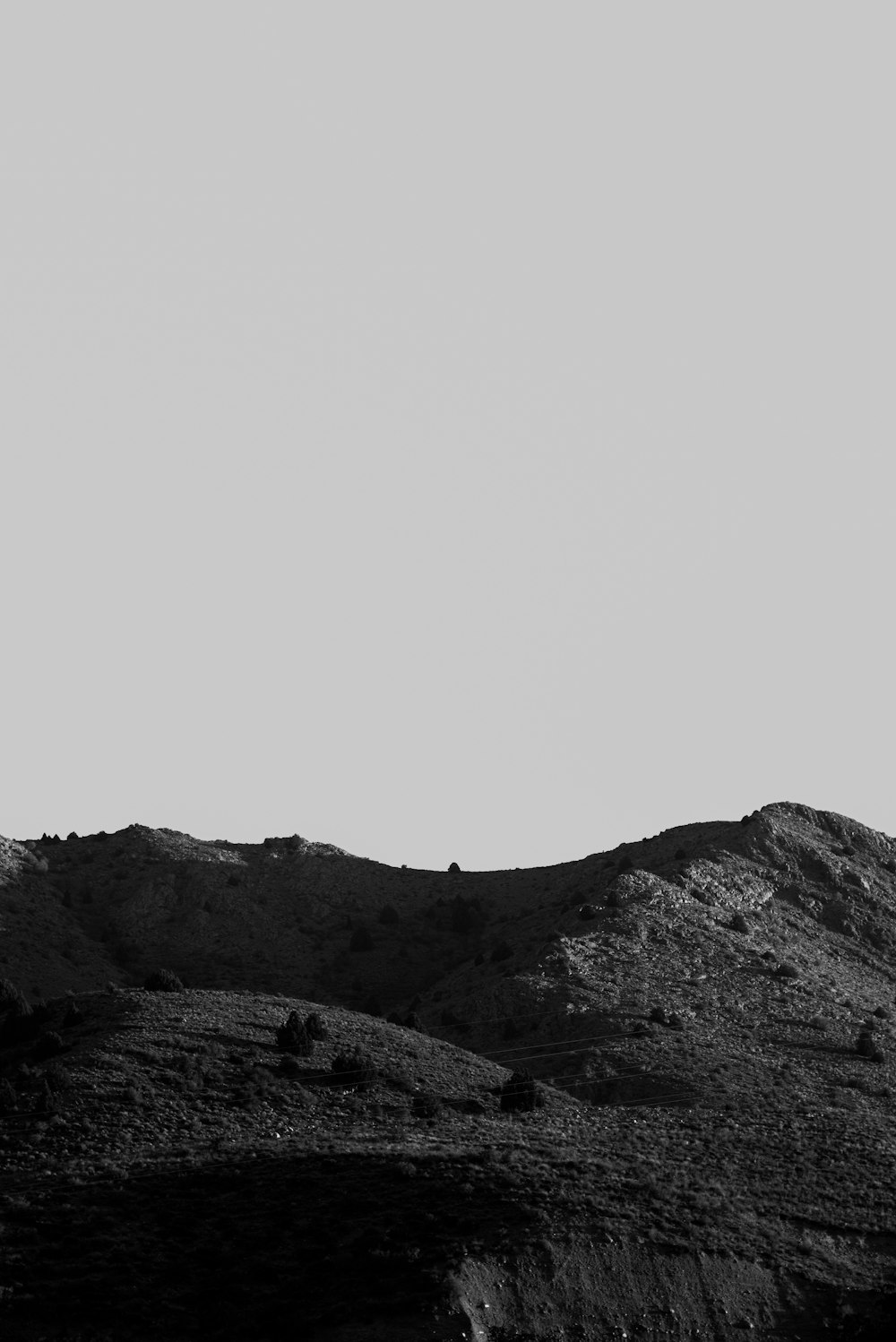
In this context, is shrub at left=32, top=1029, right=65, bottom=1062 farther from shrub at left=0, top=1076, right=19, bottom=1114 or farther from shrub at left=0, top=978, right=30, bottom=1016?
shrub at left=0, top=978, right=30, bottom=1016

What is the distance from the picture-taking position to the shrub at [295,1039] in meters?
79.6

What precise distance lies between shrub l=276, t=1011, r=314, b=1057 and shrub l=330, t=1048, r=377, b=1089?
5.19 feet

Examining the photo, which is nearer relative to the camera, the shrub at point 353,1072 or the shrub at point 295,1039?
the shrub at point 353,1072

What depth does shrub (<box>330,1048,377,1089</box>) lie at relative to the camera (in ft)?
253

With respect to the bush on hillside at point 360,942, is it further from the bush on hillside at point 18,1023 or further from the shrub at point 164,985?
the bush on hillside at point 18,1023

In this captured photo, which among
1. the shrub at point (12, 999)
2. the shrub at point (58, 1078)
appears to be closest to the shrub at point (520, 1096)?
the shrub at point (58, 1078)

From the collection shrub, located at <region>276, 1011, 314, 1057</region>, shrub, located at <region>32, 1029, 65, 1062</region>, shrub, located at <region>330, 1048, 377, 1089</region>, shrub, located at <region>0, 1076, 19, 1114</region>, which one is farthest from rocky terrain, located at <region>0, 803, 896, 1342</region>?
shrub, located at <region>32, 1029, 65, 1062</region>

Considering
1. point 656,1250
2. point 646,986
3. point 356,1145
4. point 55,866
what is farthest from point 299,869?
point 656,1250

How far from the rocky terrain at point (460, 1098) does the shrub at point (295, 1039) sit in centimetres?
36

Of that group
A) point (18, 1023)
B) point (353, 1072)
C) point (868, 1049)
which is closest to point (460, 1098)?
point (353, 1072)

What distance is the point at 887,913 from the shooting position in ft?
392

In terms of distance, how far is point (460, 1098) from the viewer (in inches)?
3076

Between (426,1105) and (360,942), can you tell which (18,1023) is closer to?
(426,1105)

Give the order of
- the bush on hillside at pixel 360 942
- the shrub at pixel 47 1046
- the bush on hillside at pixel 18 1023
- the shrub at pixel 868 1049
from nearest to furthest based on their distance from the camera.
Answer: the shrub at pixel 47 1046 < the bush on hillside at pixel 18 1023 < the shrub at pixel 868 1049 < the bush on hillside at pixel 360 942
